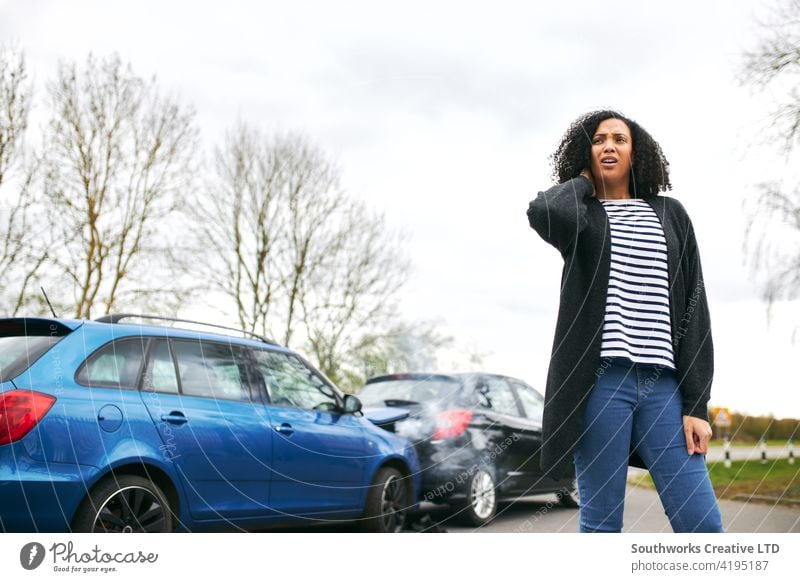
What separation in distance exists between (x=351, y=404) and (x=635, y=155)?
251 cm

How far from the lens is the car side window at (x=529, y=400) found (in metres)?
5.66

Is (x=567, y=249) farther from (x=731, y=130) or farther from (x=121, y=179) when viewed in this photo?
(x=121, y=179)

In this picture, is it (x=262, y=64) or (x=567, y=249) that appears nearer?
(x=567, y=249)

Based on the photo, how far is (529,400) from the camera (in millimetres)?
5879

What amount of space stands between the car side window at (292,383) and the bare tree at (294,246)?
0.17 meters

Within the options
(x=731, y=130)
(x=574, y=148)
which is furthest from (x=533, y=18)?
(x=574, y=148)

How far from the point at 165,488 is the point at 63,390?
66 centimetres

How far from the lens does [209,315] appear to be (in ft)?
13.7

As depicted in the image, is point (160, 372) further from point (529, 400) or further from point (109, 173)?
point (529, 400)

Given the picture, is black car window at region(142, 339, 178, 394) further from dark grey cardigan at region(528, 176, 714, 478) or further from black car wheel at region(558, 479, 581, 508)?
black car wheel at region(558, 479, 581, 508)

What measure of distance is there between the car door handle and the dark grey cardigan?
5.93 ft

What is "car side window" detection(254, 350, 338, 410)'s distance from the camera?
4043 millimetres

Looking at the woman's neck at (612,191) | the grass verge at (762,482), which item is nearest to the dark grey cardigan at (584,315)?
the woman's neck at (612,191)

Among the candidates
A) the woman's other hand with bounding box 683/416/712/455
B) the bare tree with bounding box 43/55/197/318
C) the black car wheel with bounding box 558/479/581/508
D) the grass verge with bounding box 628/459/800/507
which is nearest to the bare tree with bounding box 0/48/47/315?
the bare tree with bounding box 43/55/197/318
